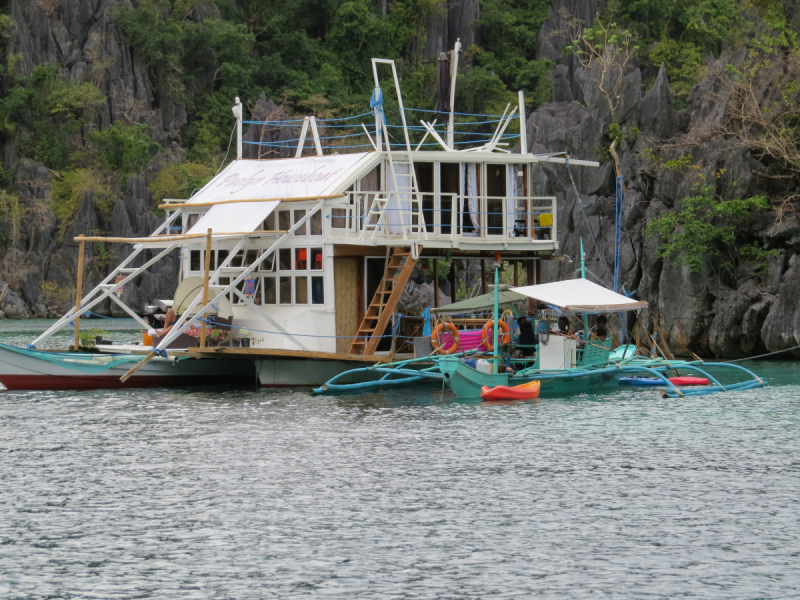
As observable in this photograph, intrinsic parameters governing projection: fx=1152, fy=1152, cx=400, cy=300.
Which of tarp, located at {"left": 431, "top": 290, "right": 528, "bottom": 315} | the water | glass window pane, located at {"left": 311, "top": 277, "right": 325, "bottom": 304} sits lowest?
the water

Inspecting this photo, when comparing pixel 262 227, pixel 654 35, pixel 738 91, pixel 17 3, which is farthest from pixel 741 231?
pixel 17 3

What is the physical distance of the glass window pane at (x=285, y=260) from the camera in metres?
29.9

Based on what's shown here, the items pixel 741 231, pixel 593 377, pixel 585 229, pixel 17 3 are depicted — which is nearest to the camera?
pixel 593 377

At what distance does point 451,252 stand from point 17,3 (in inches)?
2481

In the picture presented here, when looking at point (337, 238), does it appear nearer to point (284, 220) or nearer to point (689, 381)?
point (284, 220)

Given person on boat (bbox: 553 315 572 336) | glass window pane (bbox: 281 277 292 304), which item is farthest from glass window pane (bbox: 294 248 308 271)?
person on boat (bbox: 553 315 572 336)

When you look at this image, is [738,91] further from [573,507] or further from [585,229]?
[573,507]

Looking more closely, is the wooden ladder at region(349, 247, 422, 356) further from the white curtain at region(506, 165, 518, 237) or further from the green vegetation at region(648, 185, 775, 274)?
the green vegetation at region(648, 185, 775, 274)

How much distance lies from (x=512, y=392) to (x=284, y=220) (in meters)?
7.93

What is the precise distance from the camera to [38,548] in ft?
46.9

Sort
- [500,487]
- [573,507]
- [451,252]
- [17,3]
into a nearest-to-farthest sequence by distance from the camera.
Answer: [573,507] → [500,487] → [451,252] → [17,3]

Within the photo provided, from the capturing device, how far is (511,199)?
31.3m

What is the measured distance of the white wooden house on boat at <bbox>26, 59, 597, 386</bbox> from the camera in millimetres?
29000

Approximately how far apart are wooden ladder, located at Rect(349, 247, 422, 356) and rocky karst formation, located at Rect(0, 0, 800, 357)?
52.2 feet
